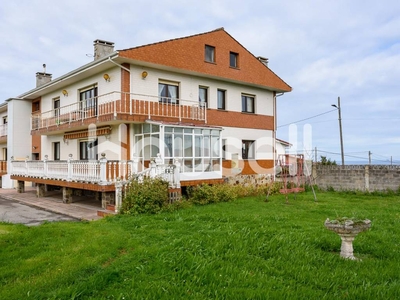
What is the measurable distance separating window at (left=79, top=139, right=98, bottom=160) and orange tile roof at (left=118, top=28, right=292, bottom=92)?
5.43 meters

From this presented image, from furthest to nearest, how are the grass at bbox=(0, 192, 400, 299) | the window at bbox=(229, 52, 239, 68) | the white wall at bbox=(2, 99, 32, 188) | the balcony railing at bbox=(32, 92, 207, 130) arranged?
the white wall at bbox=(2, 99, 32, 188), the window at bbox=(229, 52, 239, 68), the balcony railing at bbox=(32, 92, 207, 130), the grass at bbox=(0, 192, 400, 299)

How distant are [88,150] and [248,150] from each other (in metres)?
9.18

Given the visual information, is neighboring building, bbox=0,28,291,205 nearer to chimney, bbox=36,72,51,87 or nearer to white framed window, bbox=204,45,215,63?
white framed window, bbox=204,45,215,63

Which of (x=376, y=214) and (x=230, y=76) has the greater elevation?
(x=230, y=76)

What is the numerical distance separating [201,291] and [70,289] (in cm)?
168

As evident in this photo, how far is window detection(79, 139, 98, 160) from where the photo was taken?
53.4 ft

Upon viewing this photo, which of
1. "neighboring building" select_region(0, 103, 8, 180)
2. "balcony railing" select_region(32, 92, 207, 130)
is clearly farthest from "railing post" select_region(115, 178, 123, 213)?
"neighboring building" select_region(0, 103, 8, 180)

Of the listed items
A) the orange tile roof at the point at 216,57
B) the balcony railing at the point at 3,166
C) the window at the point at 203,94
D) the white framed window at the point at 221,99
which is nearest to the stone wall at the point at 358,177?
the orange tile roof at the point at 216,57

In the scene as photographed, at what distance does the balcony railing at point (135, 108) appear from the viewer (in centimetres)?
1339

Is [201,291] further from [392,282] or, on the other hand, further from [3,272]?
[3,272]

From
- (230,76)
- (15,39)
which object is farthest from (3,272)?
(230,76)

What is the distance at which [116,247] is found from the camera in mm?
5965

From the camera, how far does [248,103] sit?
19547 mm

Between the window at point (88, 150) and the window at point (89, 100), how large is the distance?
1.70m
